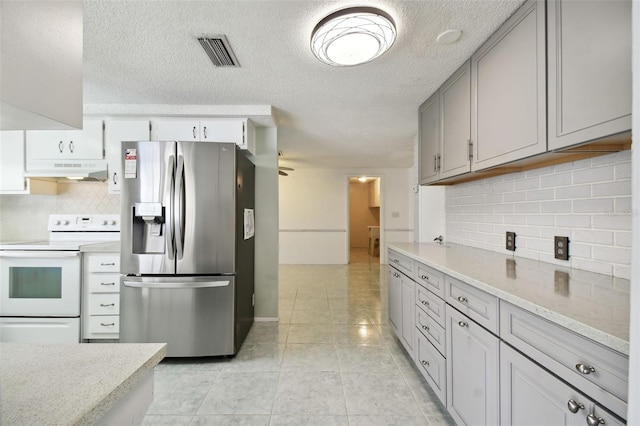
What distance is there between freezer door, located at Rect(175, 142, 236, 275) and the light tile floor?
81cm

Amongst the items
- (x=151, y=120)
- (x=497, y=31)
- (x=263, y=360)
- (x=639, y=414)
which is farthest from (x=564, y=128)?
(x=151, y=120)

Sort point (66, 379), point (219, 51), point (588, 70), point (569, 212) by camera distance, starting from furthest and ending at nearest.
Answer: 1. point (219, 51)
2. point (569, 212)
3. point (588, 70)
4. point (66, 379)

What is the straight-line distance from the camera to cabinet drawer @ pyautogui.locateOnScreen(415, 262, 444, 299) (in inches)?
65.2

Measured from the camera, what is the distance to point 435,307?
172 cm

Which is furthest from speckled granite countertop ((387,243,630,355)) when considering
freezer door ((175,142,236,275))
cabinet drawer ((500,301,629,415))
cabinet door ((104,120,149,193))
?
cabinet door ((104,120,149,193))

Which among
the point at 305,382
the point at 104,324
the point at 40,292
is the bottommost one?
the point at 305,382

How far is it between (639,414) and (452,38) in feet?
6.24

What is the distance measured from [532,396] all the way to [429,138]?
2.12 m

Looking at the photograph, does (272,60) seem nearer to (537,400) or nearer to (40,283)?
(537,400)

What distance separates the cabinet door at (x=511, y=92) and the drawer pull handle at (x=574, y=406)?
3.45ft

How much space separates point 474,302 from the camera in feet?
4.30

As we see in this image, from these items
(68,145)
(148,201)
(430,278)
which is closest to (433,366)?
(430,278)

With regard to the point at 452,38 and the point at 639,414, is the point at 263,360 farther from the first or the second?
the point at 452,38

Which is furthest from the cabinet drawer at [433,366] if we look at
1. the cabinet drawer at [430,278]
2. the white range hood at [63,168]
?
the white range hood at [63,168]
